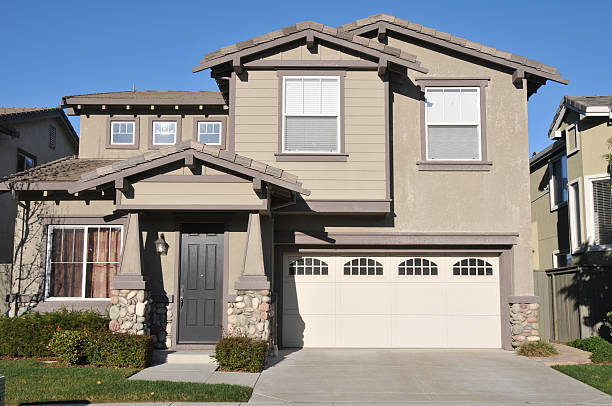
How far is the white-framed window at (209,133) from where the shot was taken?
56.2 feet

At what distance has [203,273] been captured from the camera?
13609 mm

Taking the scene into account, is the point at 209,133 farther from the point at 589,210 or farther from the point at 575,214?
the point at 575,214

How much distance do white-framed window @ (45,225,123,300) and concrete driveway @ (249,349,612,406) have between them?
13.5 feet

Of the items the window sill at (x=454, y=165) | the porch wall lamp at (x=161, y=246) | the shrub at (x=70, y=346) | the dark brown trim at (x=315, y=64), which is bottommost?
the shrub at (x=70, y=346)

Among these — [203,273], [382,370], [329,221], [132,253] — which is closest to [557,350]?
[382,370]

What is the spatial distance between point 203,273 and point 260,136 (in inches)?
122

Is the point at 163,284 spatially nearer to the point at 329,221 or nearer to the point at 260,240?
the point at 260,240

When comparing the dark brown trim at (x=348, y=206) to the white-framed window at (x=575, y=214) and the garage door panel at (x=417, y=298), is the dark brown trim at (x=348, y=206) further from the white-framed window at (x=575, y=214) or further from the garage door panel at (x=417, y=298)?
the white-framed window at (x=575, y=214)

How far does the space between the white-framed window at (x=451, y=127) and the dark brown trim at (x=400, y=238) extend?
1682mm

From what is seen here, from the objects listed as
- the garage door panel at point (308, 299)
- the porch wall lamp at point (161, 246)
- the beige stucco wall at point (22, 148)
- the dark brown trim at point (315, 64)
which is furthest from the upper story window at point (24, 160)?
the garage door panel at point (308, 299)

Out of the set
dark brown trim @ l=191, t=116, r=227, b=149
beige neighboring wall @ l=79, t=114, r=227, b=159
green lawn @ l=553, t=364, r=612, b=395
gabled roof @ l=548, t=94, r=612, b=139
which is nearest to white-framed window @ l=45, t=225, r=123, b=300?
beige neighboring wall @ l=79, t=114, r=227, b=159

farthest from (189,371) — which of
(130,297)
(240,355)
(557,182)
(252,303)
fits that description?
(557,182)

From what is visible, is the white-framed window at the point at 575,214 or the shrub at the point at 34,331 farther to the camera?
the white-framed window at the point at 575,214

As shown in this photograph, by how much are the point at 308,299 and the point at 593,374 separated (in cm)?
597
